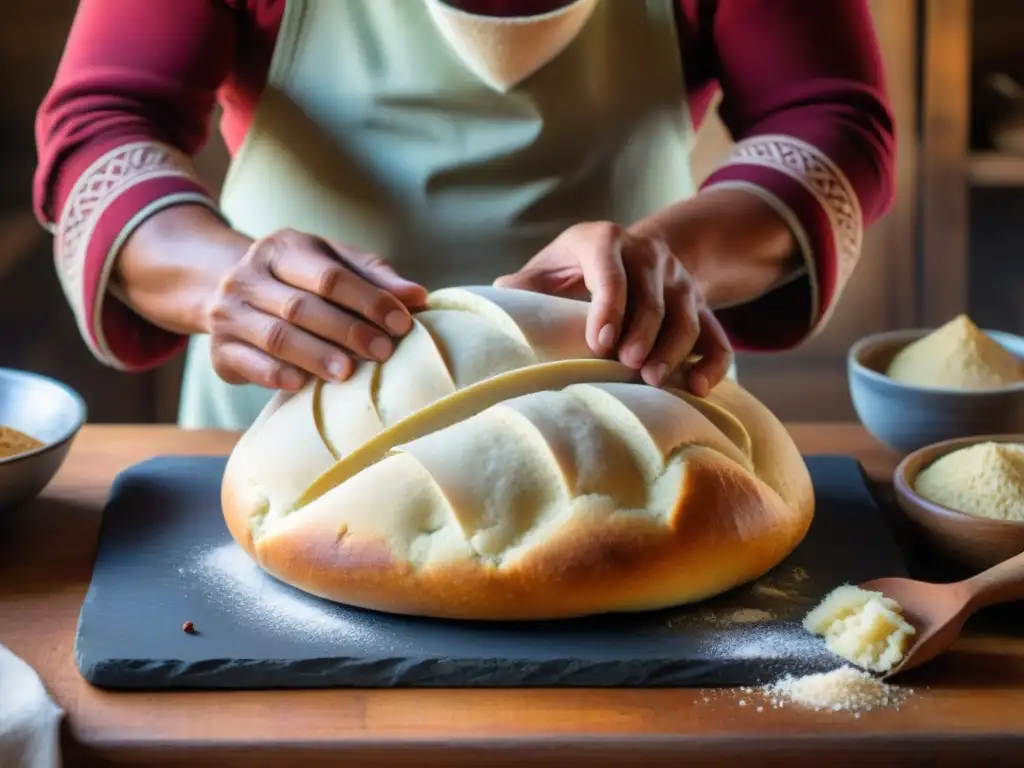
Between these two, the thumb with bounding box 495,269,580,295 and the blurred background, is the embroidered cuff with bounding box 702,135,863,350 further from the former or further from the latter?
the blurred background

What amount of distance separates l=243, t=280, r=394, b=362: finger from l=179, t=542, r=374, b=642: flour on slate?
9.2 inches

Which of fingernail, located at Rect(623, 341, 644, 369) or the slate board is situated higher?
fingernail, located at Rect(623, 341, 644, 369)

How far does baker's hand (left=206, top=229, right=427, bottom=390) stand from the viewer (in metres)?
1.22

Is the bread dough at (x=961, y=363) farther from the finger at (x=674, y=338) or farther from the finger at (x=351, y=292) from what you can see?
the finger at (x=351, y=292)

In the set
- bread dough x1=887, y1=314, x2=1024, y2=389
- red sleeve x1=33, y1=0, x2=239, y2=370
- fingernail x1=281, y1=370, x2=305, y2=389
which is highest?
red sleeve x1=33, y1=0, x2=239, y2=370

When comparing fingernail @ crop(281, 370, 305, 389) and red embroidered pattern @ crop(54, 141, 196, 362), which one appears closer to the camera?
fingernail @ crop(281, 370, 305, 389)

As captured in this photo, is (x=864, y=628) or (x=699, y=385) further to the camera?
(x=699, y=385)

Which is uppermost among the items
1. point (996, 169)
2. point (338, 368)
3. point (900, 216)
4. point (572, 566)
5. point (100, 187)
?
point (100, 187)

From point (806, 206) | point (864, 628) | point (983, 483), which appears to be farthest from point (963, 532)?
point (806, 206)

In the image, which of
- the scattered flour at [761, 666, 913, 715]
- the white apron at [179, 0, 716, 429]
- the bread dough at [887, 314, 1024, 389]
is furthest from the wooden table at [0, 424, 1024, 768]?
the white apron at [179, 0, 716, 429]

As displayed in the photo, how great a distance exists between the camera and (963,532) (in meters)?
1.16

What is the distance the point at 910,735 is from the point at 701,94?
1.11 m

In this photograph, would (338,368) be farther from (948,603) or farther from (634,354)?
(948,603)

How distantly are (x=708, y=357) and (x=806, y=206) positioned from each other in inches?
14.1
